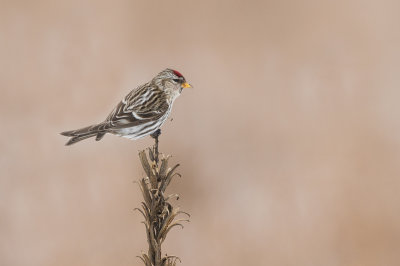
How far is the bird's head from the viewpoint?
55.4 inches

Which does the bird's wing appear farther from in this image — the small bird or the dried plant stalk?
the dried plant stalk

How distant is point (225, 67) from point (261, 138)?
0.98ft

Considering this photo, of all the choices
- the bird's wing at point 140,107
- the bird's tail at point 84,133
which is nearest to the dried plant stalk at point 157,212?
the bird's tail at point 84,133

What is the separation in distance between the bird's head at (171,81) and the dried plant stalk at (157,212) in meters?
0.29

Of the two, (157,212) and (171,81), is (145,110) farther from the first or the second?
(157,212)

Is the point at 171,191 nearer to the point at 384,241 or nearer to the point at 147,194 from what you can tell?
the point at 384,241

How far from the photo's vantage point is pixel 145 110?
1486 mm

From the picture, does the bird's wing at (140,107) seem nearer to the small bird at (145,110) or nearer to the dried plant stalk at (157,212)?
the small bird at (145,110)

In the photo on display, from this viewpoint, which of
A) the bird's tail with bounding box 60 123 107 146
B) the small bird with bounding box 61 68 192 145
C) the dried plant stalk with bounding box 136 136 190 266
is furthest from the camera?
the small bird with bounding box 61 68 192 145

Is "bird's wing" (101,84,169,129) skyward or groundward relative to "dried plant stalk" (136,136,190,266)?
skyward

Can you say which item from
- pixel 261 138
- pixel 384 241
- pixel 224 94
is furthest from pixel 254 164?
pixel 384 241

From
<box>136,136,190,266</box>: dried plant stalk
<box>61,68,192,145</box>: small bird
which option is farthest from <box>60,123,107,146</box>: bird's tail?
<box>136,136,190,266</box>: dried plant stalk

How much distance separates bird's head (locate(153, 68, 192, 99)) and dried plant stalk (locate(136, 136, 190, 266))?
0.96ft

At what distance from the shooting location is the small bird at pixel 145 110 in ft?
4.46
